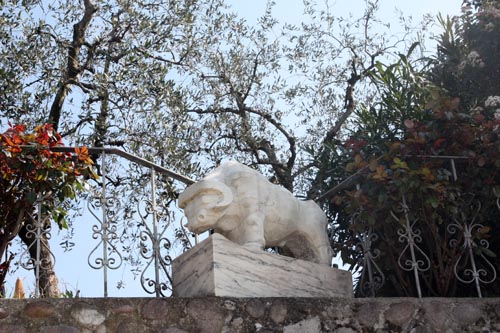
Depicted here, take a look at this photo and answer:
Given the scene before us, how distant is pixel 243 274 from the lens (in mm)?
5566

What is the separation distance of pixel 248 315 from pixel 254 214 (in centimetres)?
72

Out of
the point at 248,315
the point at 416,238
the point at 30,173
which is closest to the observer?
the point at 248,315

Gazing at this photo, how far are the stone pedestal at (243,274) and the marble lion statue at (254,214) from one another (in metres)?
0.13

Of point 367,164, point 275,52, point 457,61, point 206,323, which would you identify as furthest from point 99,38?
point 206,323

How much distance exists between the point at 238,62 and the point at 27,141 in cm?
458

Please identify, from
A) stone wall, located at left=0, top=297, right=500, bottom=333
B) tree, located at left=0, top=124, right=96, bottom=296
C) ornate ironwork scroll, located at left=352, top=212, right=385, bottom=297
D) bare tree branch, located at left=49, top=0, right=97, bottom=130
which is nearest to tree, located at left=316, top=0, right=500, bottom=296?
ornate ironwork scroll, located at left=352, top=212, right=385, bottom=297

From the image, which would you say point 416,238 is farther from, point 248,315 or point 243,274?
point 248,315

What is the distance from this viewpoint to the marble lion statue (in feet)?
19.0

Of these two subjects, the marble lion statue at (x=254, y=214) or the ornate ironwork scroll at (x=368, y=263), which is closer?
the marble lion statue at (x=254, y=214)

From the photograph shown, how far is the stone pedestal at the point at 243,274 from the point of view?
5484 mm

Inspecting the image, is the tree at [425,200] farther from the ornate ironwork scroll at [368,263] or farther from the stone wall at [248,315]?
the stone wall at [248,315]

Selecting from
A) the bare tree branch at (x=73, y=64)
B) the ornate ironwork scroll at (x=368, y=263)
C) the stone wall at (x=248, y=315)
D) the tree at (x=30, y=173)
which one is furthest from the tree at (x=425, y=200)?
the bare tree branch at (x=73, y=64)

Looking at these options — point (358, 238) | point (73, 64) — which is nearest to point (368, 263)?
point (358, 238)

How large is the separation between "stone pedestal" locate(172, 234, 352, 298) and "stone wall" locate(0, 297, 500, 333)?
0.48 feet
